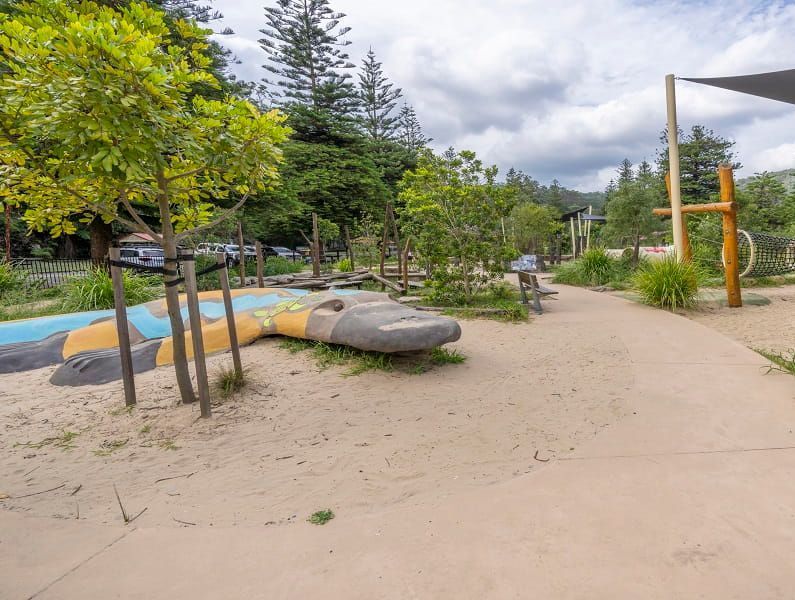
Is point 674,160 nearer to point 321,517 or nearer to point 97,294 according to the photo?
point 321,517

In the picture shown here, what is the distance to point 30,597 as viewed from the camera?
1.52m

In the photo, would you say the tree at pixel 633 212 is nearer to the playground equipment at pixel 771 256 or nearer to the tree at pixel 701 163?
the playground equipment at pixel 771 256

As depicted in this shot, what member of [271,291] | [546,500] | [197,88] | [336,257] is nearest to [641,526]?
[546,500]

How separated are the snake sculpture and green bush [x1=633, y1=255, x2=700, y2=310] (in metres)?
4.75

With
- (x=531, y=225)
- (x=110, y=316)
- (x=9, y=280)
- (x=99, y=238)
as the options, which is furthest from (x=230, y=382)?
(x=531, y=225)

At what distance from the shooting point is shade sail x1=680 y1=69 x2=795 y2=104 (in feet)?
10.2

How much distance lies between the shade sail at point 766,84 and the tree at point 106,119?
3521mm

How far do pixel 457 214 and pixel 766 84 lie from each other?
4.85 m

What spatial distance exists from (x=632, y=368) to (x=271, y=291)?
4.69 meters

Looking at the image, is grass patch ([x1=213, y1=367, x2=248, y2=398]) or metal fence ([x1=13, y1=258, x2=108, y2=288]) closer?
grass patch ([x1=213, y1=367, x2=248, y2=398])

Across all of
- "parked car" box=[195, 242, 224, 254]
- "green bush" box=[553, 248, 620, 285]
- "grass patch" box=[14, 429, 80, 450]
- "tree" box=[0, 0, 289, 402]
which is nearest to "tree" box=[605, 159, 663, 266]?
"green bush" box=[553, 248, 620, 285]

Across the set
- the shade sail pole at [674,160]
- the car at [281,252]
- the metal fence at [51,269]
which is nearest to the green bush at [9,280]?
the metal fence at [51,269]

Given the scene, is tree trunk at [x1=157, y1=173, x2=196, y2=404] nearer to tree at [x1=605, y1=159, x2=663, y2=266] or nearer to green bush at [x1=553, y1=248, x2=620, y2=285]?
green bush at [x1=553, y1=248, x2=620, y2=285]

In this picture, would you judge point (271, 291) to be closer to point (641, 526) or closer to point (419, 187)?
point (419, 187)
